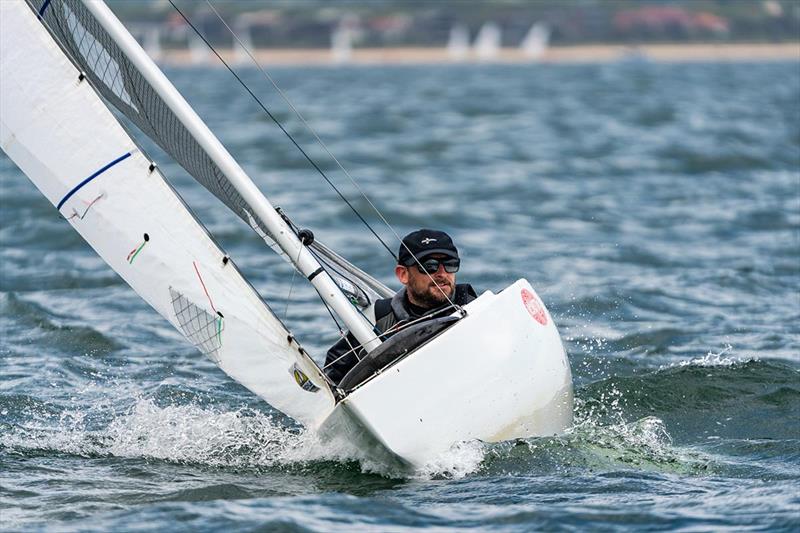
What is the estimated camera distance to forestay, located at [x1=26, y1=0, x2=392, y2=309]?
6.63 meters

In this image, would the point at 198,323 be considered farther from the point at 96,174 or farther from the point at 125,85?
the point at 125,85

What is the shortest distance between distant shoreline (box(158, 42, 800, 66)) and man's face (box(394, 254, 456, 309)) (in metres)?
93.6

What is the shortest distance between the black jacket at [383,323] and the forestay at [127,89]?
0.52 metres

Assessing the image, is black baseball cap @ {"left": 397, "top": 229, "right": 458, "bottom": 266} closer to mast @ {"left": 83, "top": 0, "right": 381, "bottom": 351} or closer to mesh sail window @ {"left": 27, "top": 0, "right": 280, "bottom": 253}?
mast @ {"left": 83, "top": 0, "right": 381, "bottom": 351}

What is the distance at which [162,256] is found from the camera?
642 cm

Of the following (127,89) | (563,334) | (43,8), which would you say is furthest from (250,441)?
(563,334)

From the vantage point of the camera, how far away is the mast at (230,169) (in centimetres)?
640

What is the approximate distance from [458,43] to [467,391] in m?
97.1

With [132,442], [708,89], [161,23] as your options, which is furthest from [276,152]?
[161,23]

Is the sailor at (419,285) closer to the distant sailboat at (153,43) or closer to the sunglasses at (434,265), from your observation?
the sunglasses at (434,265)

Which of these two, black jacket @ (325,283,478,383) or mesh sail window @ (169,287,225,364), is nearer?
mesh sail window @ (169,287,225,364)

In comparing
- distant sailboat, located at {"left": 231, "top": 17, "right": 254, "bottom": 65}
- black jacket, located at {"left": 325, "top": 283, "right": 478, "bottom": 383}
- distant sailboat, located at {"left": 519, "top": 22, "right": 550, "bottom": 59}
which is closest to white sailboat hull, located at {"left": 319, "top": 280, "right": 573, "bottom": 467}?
black jacket, located at {"left": 325, "top": 283, "right": 478, "bottom": 383}

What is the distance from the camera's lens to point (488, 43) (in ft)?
328

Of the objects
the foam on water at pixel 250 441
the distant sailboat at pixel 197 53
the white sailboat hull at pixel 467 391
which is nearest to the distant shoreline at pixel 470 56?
the distant sailboat at pixel 197 53
